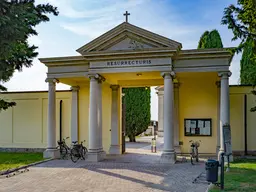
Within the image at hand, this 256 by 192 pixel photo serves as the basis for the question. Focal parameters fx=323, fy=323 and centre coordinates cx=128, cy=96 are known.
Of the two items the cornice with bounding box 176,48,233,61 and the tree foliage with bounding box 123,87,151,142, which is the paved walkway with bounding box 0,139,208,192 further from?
the tree foliage with bounding box 123,87,151,142

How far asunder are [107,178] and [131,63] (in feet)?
16.8

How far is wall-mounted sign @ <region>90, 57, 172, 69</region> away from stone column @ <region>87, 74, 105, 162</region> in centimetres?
50

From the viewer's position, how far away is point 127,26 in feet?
42.2

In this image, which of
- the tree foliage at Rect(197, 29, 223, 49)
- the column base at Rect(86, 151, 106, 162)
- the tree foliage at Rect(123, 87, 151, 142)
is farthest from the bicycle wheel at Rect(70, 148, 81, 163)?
the tree foliage at Rect(197, 29, 223, 49)

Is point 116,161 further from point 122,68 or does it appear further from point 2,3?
point 2,3

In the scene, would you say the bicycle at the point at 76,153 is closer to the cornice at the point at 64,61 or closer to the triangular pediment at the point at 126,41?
the cornice at the point at 64,61

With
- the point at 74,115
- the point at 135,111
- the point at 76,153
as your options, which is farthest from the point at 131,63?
the point at 135,111

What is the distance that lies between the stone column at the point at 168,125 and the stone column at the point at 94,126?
276 centimetres

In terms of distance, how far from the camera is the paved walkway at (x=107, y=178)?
8.20m

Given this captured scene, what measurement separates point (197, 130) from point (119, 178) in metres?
6.59

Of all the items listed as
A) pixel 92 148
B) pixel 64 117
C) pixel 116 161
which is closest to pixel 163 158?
pixel 116 161

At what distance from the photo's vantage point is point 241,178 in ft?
28.7

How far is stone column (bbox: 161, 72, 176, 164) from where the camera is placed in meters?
12.3

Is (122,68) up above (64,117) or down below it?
above
